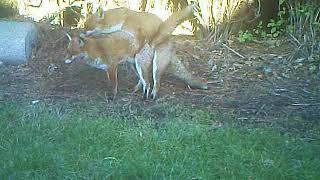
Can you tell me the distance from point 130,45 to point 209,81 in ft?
3.35

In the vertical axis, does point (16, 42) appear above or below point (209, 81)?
above

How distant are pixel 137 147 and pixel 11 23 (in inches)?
156

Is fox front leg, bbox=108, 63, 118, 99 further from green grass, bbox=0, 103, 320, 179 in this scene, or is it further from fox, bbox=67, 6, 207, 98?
green grass, bbox=0, 103, 320, 179

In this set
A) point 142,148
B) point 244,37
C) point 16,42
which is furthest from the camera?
point 244,37

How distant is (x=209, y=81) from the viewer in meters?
8.39

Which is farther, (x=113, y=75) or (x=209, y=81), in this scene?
(x=209, y=81)

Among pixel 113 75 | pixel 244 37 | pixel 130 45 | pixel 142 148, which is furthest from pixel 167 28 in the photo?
pixel 142 148

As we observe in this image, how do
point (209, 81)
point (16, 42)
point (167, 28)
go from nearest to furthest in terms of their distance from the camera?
point (167, 28), point (209, 81), point (16, 42)

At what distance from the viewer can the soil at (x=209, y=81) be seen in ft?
24.7

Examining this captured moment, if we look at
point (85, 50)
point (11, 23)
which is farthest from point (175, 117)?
point (11, 23)

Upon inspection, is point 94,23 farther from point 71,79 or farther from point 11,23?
point 11,23

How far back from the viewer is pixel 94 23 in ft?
27.6

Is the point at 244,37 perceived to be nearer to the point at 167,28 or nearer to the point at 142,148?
the point at 167,28

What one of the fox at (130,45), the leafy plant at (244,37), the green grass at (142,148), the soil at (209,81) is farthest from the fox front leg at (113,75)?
the leafy plant at (244,37)
